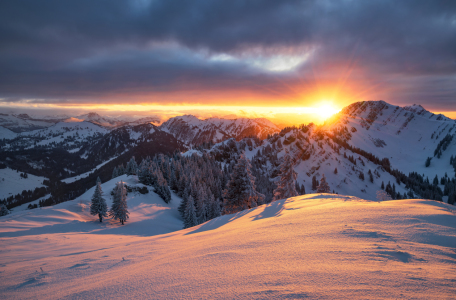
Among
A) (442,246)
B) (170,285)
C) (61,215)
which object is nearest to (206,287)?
(170,285)

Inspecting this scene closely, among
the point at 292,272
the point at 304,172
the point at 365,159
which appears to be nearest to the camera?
the point at 292,272

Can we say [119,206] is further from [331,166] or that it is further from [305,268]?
[331,166]

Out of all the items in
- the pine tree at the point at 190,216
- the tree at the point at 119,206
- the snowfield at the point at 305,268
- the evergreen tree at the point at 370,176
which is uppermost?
the snowfield at the point at 305,268

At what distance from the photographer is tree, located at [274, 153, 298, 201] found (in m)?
30.4

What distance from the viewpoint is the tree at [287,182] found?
30.4 metres

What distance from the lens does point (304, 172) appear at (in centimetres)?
14812

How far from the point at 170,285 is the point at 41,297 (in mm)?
3177

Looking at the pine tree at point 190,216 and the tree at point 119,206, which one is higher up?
the tree at point 119,206

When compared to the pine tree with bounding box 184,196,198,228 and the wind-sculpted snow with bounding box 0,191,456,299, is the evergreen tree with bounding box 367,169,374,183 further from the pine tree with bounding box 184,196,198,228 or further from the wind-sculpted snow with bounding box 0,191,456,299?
the wind-sculpted snow with bounding box 0,191,456,299

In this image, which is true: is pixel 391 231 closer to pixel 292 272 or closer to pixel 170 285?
pixel 292 272

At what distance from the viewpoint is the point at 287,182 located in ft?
101

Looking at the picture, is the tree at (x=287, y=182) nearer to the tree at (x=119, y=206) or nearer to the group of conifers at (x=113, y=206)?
the tree at (x=119, y=206)

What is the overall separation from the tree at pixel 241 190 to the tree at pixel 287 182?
5.06 meters

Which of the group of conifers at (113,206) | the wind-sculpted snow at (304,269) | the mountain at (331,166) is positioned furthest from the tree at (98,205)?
the mountain at (331,166)
